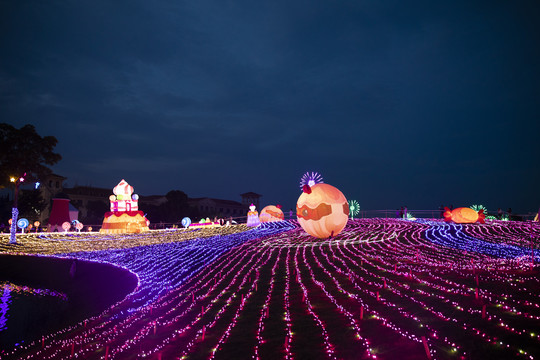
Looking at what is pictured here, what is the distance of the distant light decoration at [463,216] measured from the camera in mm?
19688

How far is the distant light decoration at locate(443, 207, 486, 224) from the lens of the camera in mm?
19688

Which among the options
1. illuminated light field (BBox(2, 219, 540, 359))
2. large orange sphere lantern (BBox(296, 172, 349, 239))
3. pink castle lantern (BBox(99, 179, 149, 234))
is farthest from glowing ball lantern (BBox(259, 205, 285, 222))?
illuminated light field (BBox(2, 219, 540, 359))

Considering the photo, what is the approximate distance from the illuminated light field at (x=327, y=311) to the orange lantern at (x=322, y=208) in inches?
73.4

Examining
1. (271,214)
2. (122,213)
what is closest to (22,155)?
(122,213)

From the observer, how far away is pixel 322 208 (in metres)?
13.2

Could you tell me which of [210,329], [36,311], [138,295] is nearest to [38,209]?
[36,311]

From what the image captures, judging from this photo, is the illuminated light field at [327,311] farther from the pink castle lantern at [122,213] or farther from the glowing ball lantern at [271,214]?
the glowing ball lantern at [271,214]

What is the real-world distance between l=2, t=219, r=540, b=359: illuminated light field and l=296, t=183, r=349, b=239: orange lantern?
186cm

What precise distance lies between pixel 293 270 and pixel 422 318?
4986mm

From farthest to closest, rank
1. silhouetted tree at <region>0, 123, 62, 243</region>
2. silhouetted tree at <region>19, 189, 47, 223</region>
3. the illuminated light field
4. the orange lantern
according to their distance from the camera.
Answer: silhouetted tree at <region>19, 189, 47, 223</region>, silhouetted tree at <region>0, 123, 62, 243</region>, the orange lantern, the illuminated light field

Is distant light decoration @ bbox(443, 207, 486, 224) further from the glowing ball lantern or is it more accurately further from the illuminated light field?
the glowing ball lantern

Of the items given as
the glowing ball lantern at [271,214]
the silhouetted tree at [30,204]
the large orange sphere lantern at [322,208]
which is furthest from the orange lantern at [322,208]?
the silhouetted tree at [30,204]

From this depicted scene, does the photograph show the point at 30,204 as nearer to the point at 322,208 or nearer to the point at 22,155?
the point at 22,155

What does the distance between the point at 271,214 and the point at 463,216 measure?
529 inches
